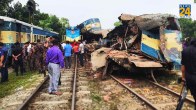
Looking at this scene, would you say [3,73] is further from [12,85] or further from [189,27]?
[189,27]

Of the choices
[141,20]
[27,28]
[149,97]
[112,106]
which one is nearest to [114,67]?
[141,20]

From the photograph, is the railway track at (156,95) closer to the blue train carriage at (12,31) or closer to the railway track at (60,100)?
the railway track at (60,100)

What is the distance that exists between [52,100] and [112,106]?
82.7 inches

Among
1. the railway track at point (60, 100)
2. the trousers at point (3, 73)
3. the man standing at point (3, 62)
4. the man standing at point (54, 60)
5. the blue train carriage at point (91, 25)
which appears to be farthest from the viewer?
the blue train carriage at point (91, 25)

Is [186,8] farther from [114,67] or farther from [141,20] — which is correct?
[114,67]

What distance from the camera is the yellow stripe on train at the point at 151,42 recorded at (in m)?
16.0

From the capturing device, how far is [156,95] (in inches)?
452

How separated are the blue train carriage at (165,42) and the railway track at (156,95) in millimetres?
1557

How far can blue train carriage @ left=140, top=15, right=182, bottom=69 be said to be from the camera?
15.5 meters

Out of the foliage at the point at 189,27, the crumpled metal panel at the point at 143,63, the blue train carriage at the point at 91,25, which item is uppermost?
the foliage at the point at 189,27

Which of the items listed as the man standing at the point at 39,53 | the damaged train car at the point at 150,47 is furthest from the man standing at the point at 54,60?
the man standing at the point at 39,53

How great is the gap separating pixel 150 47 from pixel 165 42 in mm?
751

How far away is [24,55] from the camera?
65.1 ft

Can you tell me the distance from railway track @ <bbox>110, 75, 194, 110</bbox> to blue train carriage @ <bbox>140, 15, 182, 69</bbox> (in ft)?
5.11
